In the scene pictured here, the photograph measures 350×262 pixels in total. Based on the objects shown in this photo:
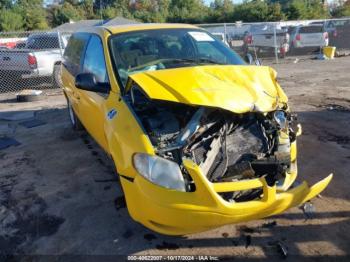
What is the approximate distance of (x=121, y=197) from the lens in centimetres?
422

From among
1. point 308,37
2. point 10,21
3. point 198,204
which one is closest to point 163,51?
point 198,204

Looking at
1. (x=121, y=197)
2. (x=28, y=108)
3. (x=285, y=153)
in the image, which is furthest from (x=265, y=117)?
(x=28, y=108)

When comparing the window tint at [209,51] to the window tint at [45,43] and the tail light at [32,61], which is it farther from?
the window tint at [45,43]

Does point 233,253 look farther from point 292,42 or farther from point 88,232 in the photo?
point 292,42

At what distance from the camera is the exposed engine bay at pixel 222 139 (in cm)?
310

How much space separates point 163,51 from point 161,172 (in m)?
1.99

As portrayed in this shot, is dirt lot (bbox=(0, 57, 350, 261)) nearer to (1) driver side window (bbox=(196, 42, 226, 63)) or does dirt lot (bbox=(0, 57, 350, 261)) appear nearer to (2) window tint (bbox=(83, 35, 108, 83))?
(2) window tint (bbox=(83, 35, 108, 83))

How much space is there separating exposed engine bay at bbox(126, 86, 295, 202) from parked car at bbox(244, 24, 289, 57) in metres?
14.1

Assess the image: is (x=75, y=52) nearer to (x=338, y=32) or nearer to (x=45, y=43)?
(x=45, y=43)

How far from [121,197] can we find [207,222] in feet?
5.29

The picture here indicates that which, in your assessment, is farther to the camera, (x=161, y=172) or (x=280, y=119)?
(x=280, y=119)

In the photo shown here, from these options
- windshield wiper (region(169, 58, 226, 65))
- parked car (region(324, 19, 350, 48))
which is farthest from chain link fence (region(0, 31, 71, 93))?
parked car (region(324, 19, 350, 48))

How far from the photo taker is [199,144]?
3197mm

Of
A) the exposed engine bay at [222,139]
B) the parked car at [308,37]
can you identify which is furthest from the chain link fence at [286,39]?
the exposed engine bay at [222,139]
